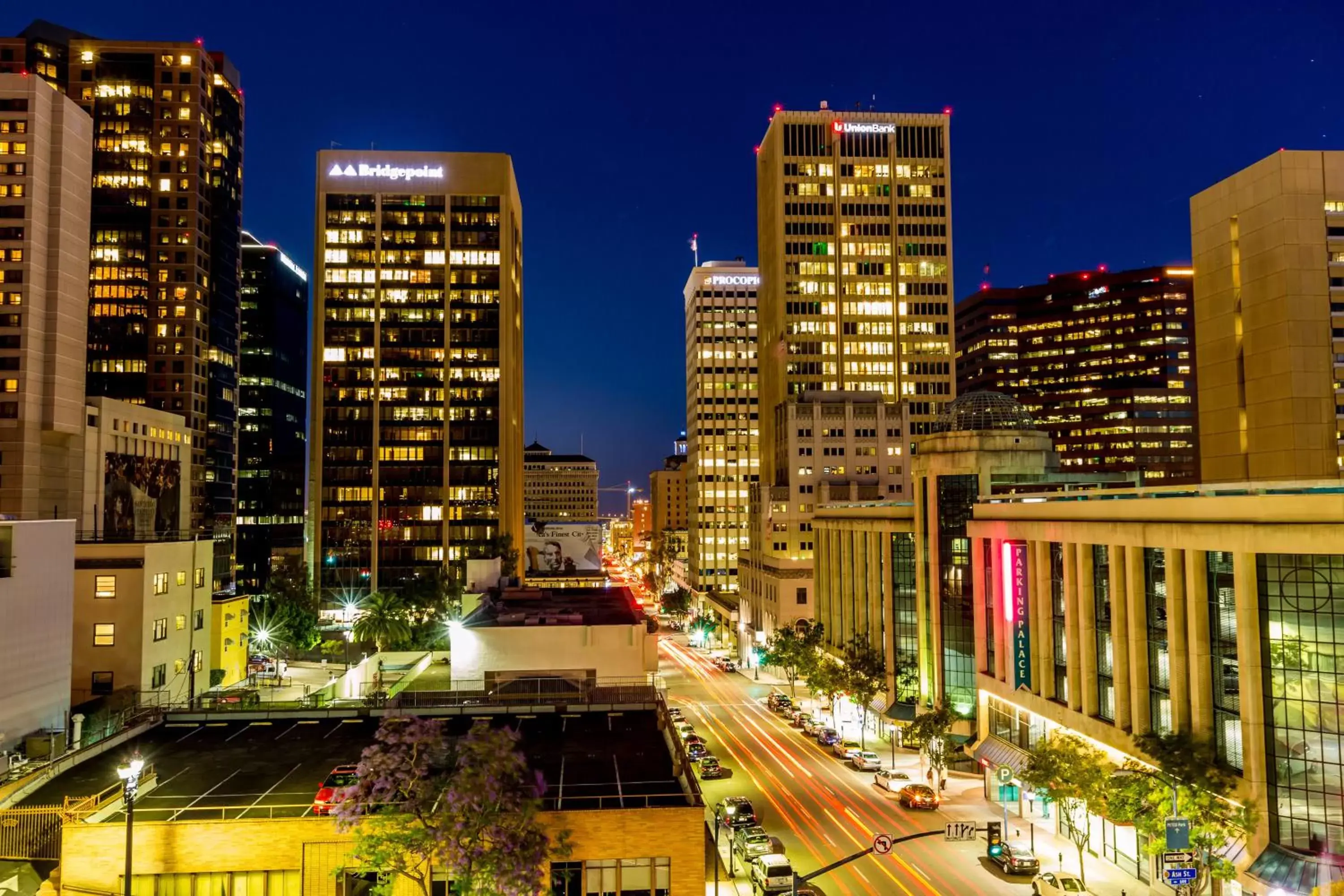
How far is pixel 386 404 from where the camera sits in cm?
16400

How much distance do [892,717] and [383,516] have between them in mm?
110856

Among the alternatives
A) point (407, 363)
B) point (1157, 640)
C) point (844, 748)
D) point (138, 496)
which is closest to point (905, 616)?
point (844, 748)

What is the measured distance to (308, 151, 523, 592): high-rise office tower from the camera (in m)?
162

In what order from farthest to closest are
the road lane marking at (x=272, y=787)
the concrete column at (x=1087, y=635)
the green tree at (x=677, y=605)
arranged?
the green tree at (x=677, y=605), the concrete column at (x=1087, y=635), the road lane marking at (x=272, y=787)

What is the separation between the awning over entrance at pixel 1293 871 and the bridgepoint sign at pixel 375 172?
160m

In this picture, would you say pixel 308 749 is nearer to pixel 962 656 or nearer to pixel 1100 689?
pixel 1100 689

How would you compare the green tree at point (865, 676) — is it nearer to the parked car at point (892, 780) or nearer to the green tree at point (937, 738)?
the green tree at point (937, 738)

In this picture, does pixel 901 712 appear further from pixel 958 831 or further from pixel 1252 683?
Answer: pixel 958 831

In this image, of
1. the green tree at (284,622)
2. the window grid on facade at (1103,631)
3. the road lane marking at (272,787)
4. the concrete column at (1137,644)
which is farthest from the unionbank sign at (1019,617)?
the green tree at (284,622)

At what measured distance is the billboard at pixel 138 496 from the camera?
405ft

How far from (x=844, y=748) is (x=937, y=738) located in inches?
453

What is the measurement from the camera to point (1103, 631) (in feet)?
168

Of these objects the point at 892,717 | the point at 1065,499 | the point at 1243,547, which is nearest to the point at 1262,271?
the point at 1065,499

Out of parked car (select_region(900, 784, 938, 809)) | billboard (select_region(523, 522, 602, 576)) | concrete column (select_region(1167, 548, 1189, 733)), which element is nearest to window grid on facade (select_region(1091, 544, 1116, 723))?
concrete column (select_region(1167, 548, 1189, 733))
